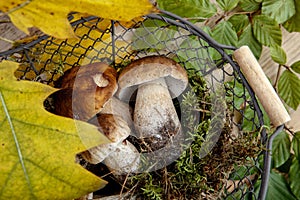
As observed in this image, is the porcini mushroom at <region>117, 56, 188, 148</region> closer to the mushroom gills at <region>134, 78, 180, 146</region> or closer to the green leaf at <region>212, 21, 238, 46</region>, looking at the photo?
the mushroom gills at <region>134, 78, 180, 146</region>

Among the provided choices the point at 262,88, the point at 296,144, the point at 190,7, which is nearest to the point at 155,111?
the point at 262,88

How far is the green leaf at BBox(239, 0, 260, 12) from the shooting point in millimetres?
888

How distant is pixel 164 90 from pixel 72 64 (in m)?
0.16

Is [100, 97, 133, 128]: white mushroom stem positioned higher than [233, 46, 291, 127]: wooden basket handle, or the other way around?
[233, 46, 291, 127]: wooden basket handle

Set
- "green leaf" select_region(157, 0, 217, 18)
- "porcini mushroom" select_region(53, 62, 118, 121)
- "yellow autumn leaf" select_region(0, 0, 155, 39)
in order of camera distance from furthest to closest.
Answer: "green leaf" select_region(157, 0, 217, 18)
"porcini mushroom" select_region(53, 62, 118, 121)
"yellow autumn leaf" select_region(0, 0, 155, 39)

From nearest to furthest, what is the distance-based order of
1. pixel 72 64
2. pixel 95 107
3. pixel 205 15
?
pixel 95 107
pixel 72 64
pixel 205 15

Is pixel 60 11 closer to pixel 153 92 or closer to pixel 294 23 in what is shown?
pixel 153 92

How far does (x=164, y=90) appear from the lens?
24.6 inches

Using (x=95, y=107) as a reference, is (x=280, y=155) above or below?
below

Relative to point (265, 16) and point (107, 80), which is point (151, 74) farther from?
point (265, 16)

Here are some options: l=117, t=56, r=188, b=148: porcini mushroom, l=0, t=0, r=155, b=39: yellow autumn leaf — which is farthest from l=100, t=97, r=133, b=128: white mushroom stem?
l=0, t=0, r=155, b=39: yellow autumn leaf

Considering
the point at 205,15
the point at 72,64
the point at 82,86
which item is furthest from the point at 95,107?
the point at 205,15

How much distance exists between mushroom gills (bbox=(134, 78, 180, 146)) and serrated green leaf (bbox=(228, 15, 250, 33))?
0.31 metres

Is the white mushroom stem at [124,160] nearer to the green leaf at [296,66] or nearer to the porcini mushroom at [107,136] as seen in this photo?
the porcini mushroom at [107,136]
